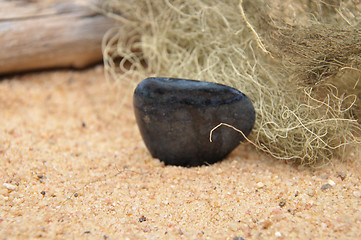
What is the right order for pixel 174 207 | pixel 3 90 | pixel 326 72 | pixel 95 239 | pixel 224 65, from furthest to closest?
pixel 3 90
pixel 224 65
pixel 326 72
pixel 174 207
pixel 95 239

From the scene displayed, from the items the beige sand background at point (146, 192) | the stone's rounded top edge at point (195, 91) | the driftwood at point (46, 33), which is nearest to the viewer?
the beige sand background at point (146, 192)

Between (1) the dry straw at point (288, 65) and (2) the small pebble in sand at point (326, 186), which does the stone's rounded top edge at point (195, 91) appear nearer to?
(1) the dry straw at point (288, 65)

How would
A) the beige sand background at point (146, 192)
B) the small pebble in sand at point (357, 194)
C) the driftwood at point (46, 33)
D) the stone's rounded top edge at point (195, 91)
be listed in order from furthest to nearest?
the driftwood at point (46, 33), the stone's rounded top edge at point (195, 91), the small pebble in sand at point (357, 194), the beige sand background at point (146, 192)

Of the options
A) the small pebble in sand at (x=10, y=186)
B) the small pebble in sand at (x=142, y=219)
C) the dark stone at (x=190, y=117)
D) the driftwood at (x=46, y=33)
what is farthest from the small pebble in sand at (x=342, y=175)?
the driftwood at (x=46, y=33)

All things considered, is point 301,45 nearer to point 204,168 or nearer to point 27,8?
point 204,168

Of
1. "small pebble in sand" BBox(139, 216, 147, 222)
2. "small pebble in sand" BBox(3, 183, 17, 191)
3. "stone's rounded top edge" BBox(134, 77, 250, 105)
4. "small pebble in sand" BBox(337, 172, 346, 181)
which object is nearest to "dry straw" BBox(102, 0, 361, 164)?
"small pebble in sand" BBox(337, 172, 346, 181)

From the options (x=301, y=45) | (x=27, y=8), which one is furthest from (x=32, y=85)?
(x=301, y=45)

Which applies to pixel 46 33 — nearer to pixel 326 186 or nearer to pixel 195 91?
pixel 195 91
